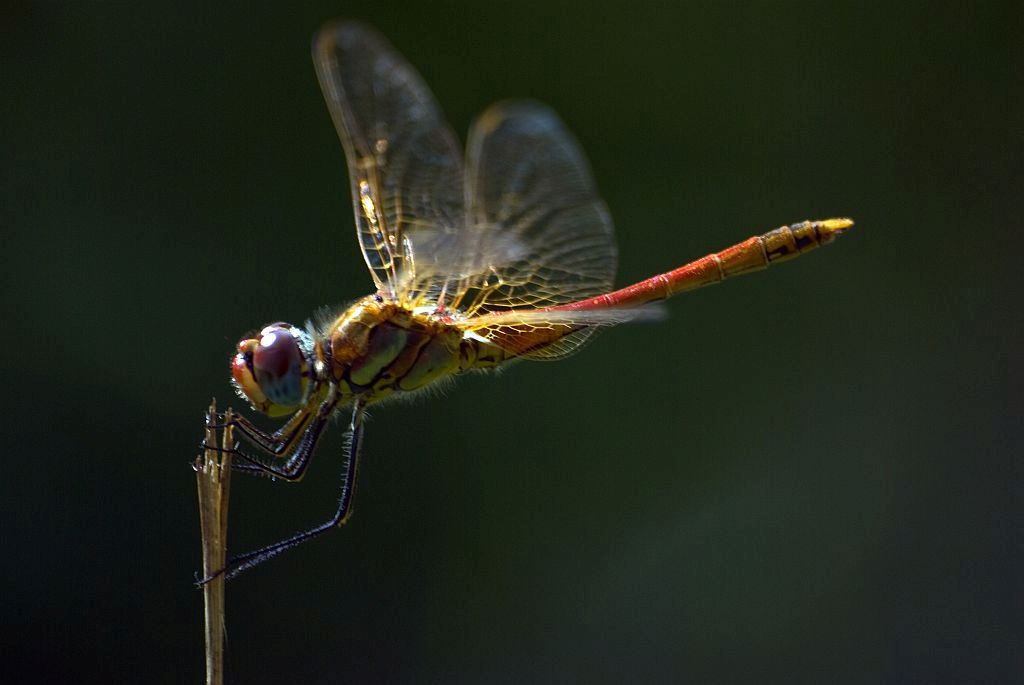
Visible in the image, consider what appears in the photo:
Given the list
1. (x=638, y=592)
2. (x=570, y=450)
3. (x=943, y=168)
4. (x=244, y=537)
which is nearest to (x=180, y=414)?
(x=244, y=537)

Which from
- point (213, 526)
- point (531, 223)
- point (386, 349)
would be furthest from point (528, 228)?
point (213, 526)

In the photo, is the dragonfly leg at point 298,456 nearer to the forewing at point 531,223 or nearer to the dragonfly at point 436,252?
the dragonfly at point 436,252

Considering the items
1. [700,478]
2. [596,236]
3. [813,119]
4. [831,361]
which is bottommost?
[700,478]

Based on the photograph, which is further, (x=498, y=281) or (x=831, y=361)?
(x=831, y=361)

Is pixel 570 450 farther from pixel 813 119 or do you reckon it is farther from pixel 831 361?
pixel 813 119

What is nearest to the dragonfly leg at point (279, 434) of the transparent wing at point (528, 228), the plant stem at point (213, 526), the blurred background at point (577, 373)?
the plant stem at point (213, 526)
